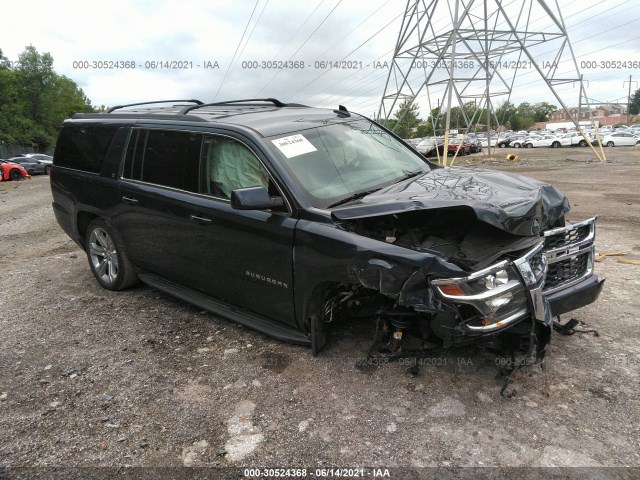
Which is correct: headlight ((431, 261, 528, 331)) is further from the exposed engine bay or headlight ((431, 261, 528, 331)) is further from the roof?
the roof

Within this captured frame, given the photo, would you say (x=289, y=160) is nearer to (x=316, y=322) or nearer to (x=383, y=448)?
(x=316, y=322)

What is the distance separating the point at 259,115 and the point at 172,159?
2.84 ft

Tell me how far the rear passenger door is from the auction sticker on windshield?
21 cm

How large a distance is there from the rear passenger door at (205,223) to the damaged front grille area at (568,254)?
69.6 inches

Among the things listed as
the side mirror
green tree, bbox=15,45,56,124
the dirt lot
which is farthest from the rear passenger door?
green tree, bbox=15,45,56,124

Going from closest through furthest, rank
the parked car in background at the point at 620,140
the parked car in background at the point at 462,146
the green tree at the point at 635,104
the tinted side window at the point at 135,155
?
the tinted side window at the point at 135,155 → the parked car in background at the point at 462,146 → the parked car in background at the point at 620,140 → the green tree at the point at 635,104

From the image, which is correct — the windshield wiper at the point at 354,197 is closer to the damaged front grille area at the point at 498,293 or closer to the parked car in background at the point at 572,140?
the damaged front grille area at the point at 498,293

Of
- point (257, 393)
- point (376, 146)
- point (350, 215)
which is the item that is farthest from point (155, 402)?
point (376, 146)

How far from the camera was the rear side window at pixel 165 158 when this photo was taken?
13.1 feet

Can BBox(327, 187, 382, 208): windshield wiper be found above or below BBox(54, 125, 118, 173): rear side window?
below

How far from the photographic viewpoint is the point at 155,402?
10.2 ft

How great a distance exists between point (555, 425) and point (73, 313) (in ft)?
14.0

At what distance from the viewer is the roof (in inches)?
151

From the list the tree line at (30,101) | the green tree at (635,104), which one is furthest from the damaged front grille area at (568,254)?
the green tree at (635,104)
